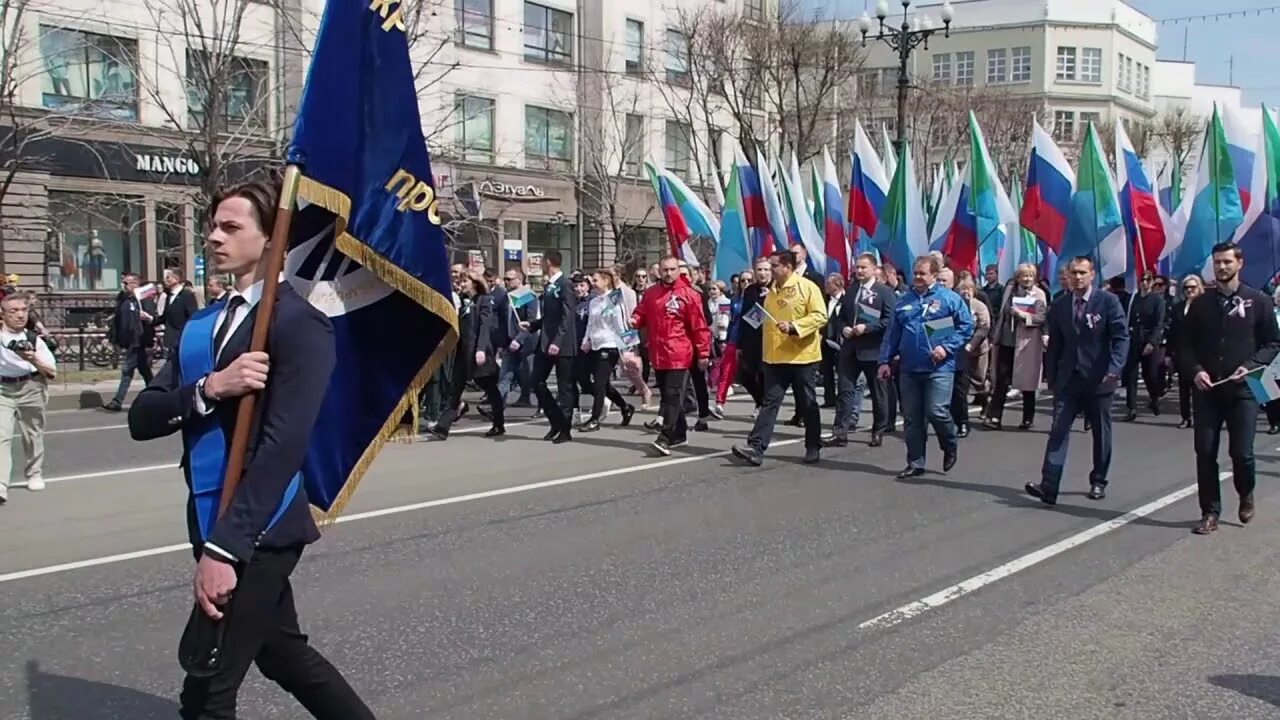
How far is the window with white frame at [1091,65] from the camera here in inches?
2672

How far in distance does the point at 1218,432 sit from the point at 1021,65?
65.3m

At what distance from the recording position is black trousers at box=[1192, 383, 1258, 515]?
25.3 feet

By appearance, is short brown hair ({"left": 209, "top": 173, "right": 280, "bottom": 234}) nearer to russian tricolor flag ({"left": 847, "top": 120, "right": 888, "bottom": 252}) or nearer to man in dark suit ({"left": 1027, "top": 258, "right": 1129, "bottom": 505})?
man in dark suit ({"left": 1027, "top": 258, "right": 1129, "bottom": 505})

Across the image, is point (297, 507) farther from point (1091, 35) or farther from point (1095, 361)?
point (1091, 35)

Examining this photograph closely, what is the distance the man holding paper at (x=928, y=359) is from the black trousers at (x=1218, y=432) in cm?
227

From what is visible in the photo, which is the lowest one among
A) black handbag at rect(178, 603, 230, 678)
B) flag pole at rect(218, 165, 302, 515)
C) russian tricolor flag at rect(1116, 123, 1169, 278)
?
black handbag at rect(178, 603, 230, 678)

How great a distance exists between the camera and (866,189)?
17422mm

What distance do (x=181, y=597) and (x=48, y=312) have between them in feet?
78.3

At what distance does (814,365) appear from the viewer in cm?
1035

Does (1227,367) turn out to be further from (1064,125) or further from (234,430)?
(1064,125)

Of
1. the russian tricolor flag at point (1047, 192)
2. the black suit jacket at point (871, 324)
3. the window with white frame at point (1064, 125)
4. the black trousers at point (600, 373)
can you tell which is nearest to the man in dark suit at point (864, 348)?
the black suit jacket at point (871, 324)

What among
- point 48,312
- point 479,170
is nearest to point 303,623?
point 48,312

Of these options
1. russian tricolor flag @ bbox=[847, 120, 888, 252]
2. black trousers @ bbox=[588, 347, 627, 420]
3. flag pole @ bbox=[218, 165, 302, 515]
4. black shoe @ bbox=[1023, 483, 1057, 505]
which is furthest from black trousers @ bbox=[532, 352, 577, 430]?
flag pole @ bbox=[218, 165, 302, 515]

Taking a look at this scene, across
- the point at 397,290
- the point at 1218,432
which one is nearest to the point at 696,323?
the point at 1218,432
